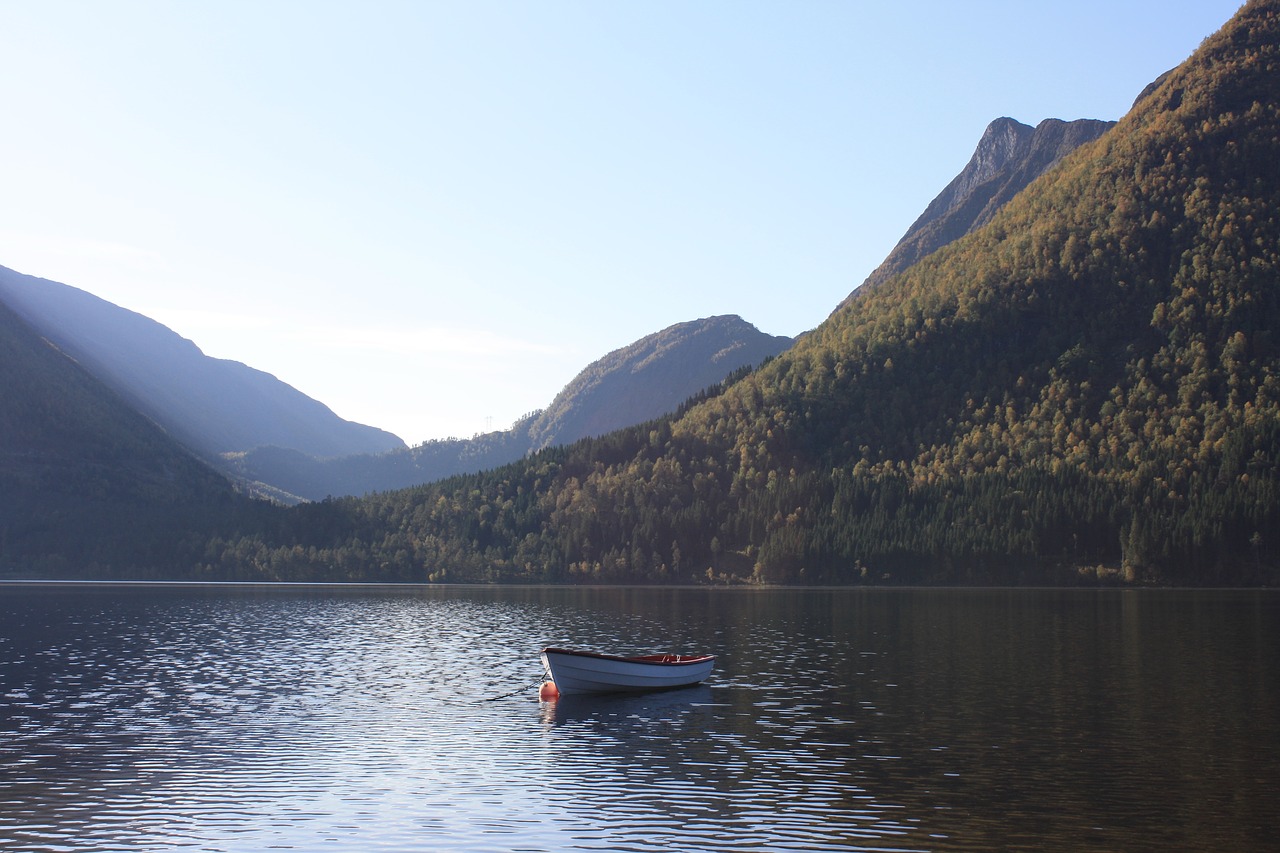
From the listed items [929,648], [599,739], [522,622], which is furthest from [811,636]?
[599,739]

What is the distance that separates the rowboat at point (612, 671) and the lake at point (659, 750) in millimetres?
1263

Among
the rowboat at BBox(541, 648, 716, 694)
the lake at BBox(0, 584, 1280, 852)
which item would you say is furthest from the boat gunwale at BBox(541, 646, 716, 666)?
the lake at BBox(0, 584, 1280, 852)

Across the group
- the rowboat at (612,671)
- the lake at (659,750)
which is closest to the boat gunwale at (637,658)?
the rowboat at (612,671)

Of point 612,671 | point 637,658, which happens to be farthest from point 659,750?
point 637,658

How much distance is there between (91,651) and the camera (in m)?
129

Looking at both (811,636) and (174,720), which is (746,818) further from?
(811,636)

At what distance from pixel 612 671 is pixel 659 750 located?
85.4 ft

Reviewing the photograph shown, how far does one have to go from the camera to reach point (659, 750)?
6931 cm

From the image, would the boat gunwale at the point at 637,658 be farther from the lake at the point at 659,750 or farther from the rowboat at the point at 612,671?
the lake at the point at 659,750

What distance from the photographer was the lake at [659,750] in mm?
49312

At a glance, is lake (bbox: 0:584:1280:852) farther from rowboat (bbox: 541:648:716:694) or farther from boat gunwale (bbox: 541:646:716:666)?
boat gunwale (bbox: 541:646:716:666)

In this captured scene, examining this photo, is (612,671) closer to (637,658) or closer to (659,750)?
(637,658)

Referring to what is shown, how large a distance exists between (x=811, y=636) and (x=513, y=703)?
6199cm

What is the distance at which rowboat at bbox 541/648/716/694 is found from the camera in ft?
308
